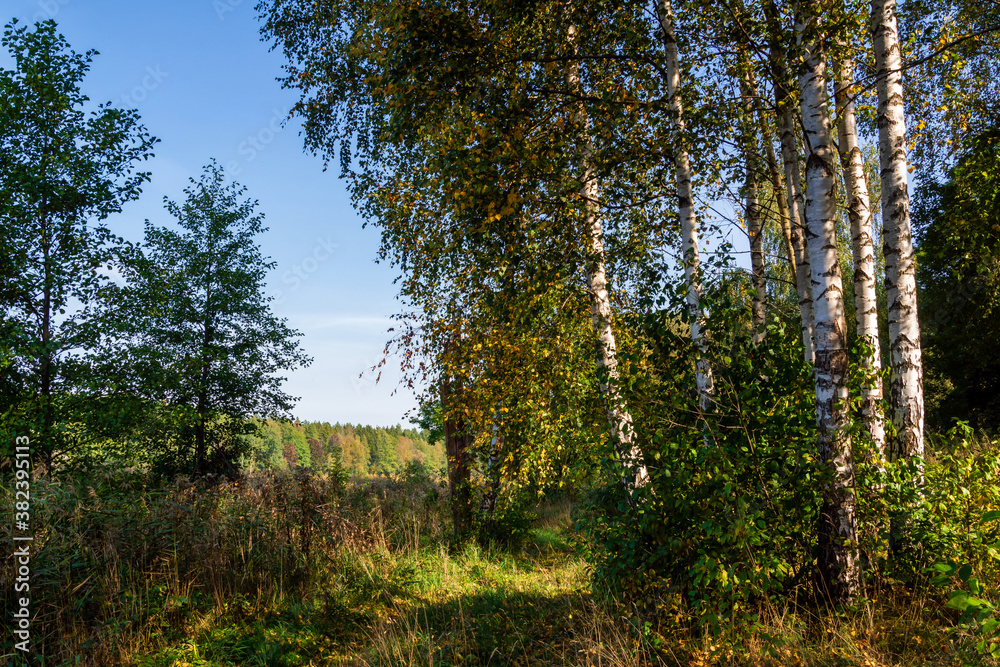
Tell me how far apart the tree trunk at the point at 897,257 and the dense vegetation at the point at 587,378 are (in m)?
0.03

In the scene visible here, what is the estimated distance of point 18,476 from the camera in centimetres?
A: 675

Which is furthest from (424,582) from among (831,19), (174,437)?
(174,437)

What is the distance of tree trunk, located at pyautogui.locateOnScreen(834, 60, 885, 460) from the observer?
437cm

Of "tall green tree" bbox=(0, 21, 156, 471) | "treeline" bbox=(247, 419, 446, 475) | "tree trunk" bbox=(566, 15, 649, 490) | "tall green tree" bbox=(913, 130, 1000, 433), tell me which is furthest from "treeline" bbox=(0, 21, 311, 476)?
"treeline" bbox=(247, 419, 446, 475)

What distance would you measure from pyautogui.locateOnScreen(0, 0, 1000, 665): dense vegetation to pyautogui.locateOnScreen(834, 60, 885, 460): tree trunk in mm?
41

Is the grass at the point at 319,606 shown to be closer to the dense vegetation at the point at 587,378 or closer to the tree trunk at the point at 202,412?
the dense vegetation at the point at 587,378

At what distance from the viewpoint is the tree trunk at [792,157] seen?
5.41 m

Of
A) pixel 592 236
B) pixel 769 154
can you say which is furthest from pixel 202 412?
pixel 769 154

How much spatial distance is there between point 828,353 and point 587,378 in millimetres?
3209

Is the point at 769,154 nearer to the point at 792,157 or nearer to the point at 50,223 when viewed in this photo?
the point at 792,157

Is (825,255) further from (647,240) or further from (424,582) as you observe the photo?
(424,582)

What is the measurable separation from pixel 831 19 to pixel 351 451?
99.8 metres

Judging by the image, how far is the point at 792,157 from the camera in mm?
6652

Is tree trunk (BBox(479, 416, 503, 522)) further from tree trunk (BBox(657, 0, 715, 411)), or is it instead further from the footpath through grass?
tree trunk (BBox(657, 0, 715, 411))
